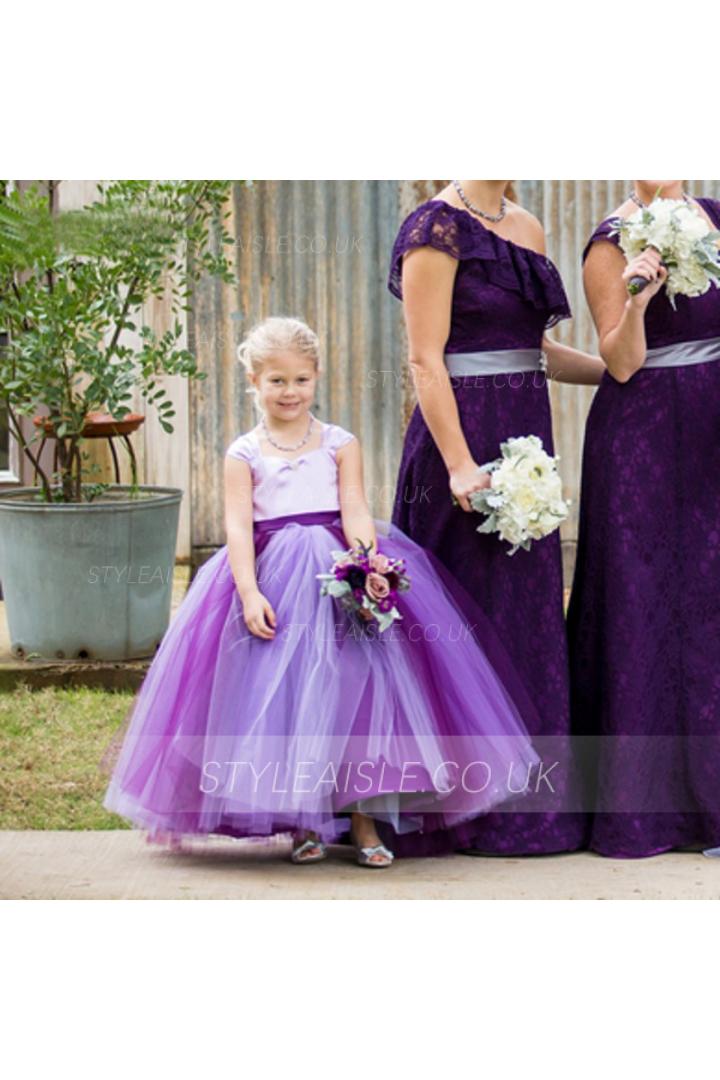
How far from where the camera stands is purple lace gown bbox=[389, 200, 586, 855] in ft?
10.1

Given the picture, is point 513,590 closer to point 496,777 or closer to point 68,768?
point 496,777

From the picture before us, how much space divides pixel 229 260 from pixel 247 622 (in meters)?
0.78

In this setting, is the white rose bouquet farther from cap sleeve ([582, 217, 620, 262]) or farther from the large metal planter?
the large metal planter

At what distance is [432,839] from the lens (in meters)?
3.13

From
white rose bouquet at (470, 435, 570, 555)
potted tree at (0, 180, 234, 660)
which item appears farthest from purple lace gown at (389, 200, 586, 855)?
potted tree at (0, 180, 234, 660)

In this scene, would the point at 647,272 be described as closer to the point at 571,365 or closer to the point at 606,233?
the point at 606,233

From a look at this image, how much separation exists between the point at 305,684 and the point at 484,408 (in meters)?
0.73

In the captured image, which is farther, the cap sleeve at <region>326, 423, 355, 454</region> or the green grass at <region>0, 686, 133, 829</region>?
the green grass at <region>0, 686, 133, 829</region>

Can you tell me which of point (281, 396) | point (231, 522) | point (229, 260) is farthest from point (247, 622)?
point (229, 260)

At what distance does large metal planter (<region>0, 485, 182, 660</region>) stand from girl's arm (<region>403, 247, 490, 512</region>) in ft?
2.03

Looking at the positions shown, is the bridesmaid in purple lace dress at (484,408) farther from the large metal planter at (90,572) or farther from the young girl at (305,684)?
the large metal planter at (90,572)

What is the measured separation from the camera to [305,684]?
2.90 meters

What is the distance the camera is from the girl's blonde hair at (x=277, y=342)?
9.98ft

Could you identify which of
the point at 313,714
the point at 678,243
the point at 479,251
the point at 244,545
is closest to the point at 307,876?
the point at 313,714
